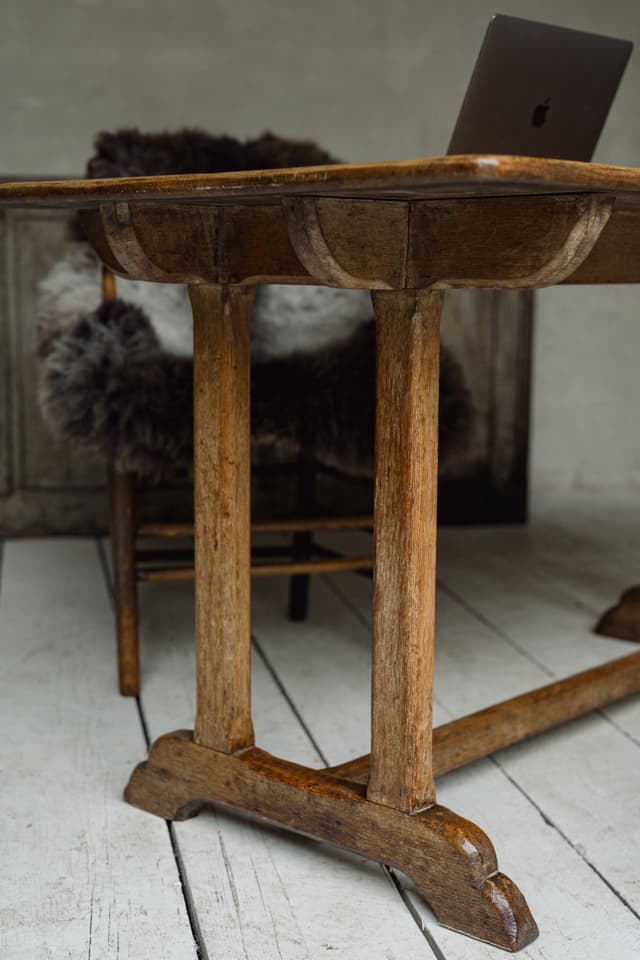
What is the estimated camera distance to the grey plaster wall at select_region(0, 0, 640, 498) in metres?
2.89

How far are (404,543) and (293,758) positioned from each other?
526 millimetres

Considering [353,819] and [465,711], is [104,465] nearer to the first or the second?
[465,711]

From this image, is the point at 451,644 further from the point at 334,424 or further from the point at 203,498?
the point at 203,498

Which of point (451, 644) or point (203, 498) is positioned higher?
point (203, 498)

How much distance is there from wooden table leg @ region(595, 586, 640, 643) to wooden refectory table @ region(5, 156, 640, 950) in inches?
28.9

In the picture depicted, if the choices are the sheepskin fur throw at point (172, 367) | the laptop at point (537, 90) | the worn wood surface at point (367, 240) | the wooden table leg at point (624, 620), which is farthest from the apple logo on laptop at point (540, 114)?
the wooden table leg at point (624, 620)

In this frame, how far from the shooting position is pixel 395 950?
3.84ft

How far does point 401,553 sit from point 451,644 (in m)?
0.97

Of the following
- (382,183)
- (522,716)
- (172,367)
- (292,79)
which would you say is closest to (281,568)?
(172,367)

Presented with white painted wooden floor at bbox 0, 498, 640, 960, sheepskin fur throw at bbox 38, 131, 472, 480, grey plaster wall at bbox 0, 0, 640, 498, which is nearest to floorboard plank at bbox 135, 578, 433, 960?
white painted wooden floor at bbox 0, 498, 640, 960

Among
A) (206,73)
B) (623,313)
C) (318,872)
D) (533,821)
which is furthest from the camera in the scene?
(623,313)

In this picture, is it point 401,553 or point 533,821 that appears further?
point 533,821

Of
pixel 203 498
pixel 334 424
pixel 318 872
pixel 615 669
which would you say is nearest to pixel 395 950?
→ pixel 318 872

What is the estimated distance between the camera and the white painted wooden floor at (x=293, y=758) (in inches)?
47.5
